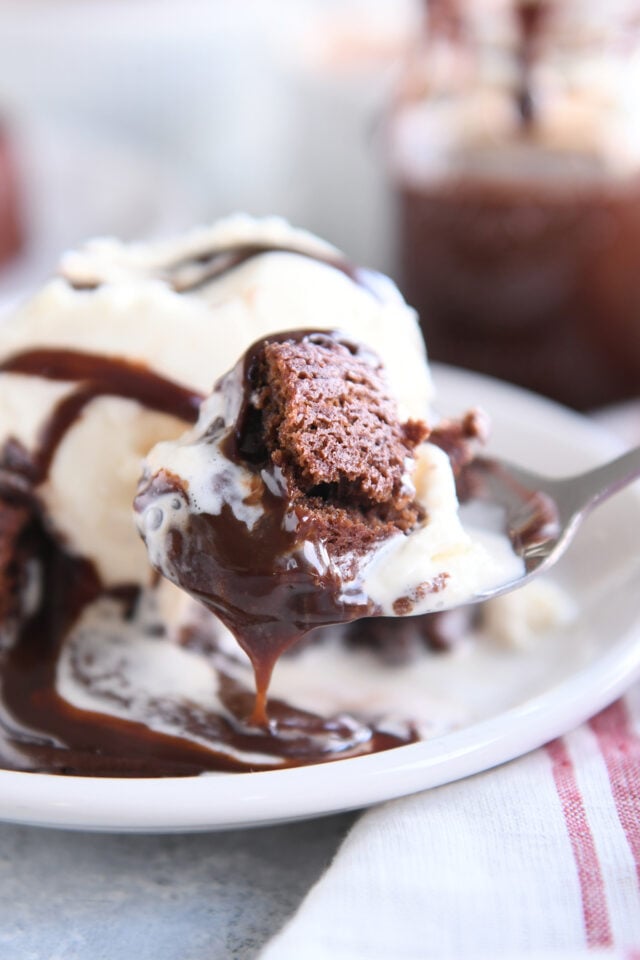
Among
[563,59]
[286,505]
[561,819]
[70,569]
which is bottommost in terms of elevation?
[70,569]

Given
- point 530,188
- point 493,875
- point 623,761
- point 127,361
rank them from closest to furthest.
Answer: point 493,875, point 623,761, point 127,361, point 530,188

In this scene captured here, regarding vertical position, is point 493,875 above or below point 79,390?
below

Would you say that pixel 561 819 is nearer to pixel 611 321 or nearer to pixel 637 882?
pixel 637 882

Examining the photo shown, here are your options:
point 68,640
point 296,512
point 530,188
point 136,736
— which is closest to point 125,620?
point 68,640

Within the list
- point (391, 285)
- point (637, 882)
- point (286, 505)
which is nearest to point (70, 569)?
point (286, 505)

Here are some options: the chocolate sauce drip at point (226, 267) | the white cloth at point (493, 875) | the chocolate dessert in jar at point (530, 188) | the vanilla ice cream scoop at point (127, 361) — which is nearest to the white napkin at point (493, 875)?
the white cloth at point (493, 875)

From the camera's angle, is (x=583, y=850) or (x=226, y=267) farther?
(x=226, y=267)

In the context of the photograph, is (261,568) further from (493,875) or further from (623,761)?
(623,761)
